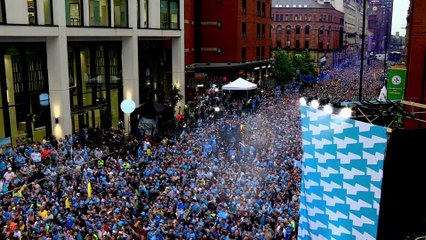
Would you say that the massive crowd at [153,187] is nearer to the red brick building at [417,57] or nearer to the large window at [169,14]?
the red brick building at [417,57]

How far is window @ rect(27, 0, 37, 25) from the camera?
2619 centimetres

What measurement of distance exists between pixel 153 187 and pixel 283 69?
46462 mm

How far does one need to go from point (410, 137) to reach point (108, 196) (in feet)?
46.0

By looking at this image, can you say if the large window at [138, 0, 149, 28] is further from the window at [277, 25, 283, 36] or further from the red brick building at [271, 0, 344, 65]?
the window at [277, 25, 283, 36]

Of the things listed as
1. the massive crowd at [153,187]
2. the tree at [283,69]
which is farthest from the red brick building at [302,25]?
the massive crowd at [153,187]

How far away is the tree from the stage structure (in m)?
56.5

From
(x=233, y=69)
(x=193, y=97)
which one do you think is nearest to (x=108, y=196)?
(x=193, y=97)

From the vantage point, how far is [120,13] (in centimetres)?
3369

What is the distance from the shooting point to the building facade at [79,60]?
26.4 m

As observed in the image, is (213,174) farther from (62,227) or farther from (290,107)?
(290,107)

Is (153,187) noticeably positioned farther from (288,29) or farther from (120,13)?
(288,29)

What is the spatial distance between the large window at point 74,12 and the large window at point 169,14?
8.90 metres

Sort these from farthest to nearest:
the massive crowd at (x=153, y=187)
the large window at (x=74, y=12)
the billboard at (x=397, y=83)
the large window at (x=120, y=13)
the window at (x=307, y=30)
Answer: the window at (x=307, y=30)
the large window at (x=120, y=13)
the large window at (x=74, y=12)
the billboard at (x=397, y=83)
the massive crowd at (x=153, y=187)

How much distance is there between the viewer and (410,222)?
663 centimetres
